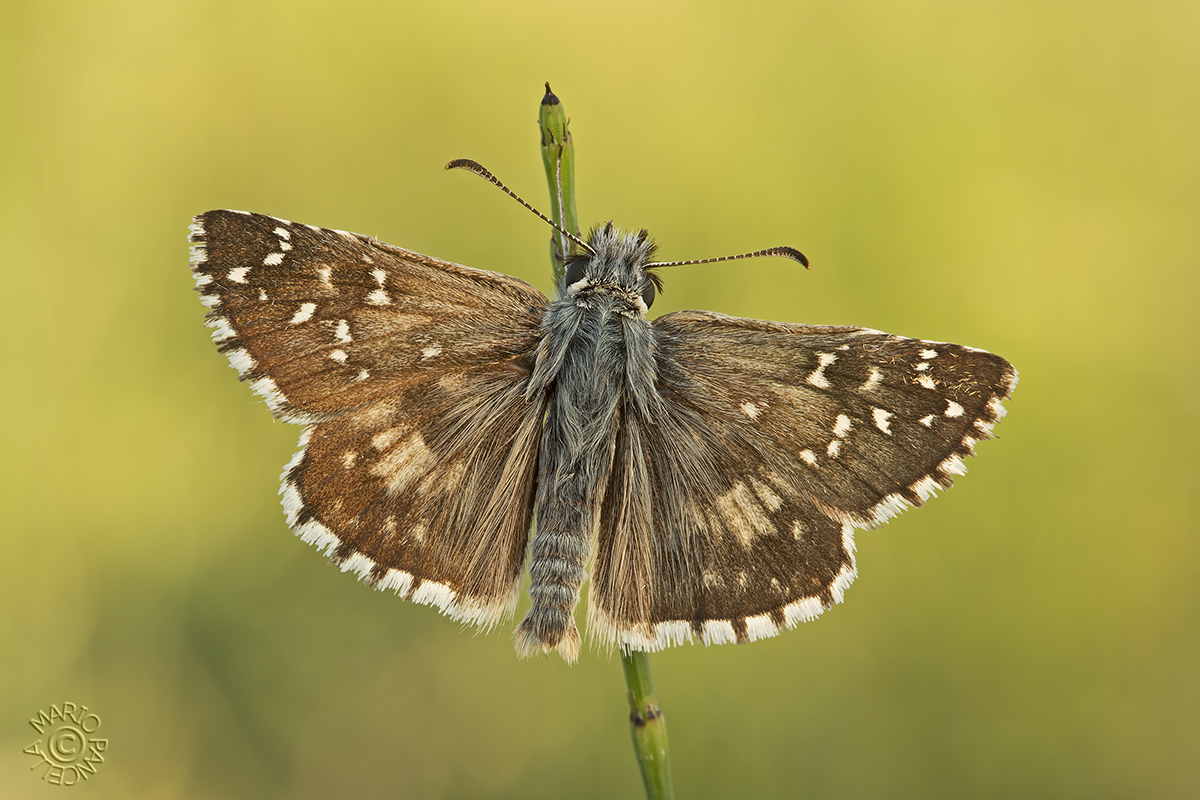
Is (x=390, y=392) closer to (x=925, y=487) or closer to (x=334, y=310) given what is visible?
(x=334, y=310)

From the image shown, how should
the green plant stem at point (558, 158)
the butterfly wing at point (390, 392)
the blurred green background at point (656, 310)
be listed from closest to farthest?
the green plant stem at point (558, 158), the butterfly wing at point (390, 392), the blurred green background at point (656, 310)

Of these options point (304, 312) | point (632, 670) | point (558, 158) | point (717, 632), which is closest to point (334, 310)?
point (304, 312)

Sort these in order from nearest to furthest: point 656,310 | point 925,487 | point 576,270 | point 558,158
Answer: point 558,158 < point 925,487 < point 576,270 < point 656,310

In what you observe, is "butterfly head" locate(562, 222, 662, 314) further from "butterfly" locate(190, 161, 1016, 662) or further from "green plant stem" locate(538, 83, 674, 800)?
"green plant stem" locate(538, 83, 674, 800)

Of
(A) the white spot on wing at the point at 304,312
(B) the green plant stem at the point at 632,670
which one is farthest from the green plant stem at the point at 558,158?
(A) the white spot on wing at the point at 304,312

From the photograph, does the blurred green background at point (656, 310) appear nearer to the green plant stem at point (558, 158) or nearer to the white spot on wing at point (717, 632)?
the green plant stem at point (558, 158)

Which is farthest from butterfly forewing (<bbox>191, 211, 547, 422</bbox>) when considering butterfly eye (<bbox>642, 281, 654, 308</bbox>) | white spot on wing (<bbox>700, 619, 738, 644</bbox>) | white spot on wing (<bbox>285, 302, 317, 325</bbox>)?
white spot on wing (<bbox>700, 619, 738, 644</bbox>)

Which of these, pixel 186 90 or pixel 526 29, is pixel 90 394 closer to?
pixel 186 90

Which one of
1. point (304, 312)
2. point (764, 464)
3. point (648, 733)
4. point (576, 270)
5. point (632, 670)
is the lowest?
point (648, 733)
